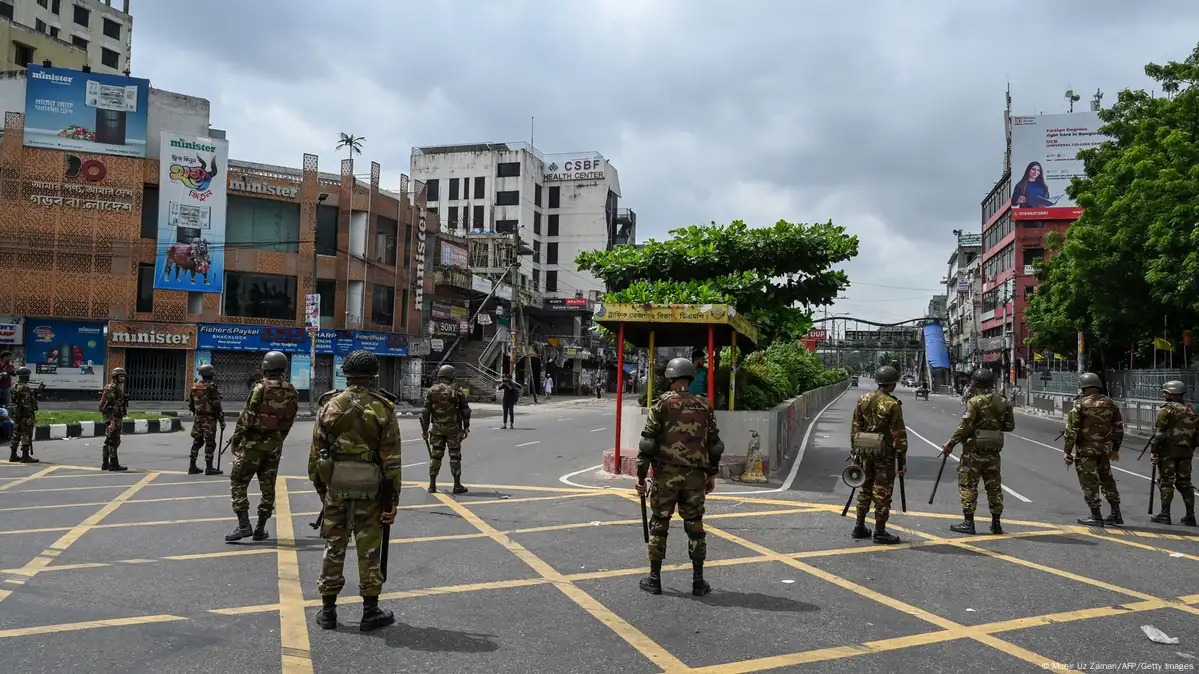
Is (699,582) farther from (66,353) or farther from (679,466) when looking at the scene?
(66,353)

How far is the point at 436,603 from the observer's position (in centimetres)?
534

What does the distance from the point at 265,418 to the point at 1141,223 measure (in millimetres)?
25355

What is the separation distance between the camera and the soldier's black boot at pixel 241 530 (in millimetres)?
7090

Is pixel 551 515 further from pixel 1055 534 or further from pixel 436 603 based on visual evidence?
pixel 1055 534

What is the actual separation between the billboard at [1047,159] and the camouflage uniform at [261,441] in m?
54.3

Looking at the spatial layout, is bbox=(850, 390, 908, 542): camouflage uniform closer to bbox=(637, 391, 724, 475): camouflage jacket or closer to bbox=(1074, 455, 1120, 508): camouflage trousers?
bbox=(637, 391, 724, 475): camouflage jacket

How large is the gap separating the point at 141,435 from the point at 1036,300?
3914 centimetres

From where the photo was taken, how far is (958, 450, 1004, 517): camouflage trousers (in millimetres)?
8102

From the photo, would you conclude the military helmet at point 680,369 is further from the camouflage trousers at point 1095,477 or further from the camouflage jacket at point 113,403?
the camouflage jacket at point 113,403

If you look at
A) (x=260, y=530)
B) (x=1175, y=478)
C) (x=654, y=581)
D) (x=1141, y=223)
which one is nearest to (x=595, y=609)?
(x=654, y=581)

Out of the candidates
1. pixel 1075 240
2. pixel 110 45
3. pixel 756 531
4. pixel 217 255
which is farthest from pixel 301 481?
pixel 110 45

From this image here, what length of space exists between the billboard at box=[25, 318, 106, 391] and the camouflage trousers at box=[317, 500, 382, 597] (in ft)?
95.7

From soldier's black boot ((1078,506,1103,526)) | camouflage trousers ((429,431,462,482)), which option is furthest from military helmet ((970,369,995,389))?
camouflage trousers ((429,431,462,482))

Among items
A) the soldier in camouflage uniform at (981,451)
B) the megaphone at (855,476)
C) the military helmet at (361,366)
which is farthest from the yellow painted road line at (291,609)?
the soldier in camouflage uniform at (981,451)
